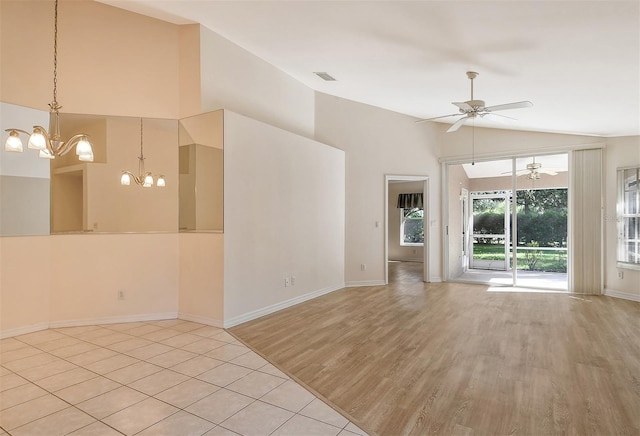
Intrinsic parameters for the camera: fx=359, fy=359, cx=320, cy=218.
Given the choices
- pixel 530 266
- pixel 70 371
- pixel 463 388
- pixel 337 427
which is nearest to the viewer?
pixel 337 427

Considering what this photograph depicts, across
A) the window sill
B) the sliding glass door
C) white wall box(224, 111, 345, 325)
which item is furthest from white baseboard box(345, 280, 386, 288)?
the window sill

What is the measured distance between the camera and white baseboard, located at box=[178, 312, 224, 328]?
14.5 feet

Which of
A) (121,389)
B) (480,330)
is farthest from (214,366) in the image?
(480,330)

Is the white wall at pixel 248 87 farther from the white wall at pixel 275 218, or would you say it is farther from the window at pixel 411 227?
the window at pixel 411 227

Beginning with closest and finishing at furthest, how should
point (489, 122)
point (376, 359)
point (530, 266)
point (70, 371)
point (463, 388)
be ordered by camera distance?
point (463, 388)
point (70, 371)
point (376, 359)
point (489, 122)
point (530, 266)

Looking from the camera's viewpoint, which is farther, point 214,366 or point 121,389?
point 214,366

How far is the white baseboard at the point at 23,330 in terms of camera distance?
13.3 ft

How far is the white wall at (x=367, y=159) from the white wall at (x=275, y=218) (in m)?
0.39

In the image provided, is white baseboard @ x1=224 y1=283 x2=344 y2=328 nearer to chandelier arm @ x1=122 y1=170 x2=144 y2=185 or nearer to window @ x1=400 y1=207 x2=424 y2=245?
chandelier arm @ x1=122 y1=170 x2=144 y2=185

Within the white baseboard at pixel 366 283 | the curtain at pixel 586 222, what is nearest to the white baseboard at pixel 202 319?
the white baseboard at pixel 366 283

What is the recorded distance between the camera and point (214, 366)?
3266 millimetres

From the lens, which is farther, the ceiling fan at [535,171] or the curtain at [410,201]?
the curtain at [410,201]

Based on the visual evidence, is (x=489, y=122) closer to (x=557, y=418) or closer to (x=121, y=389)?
(x=557, y=418)

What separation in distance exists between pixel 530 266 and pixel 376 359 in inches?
207
